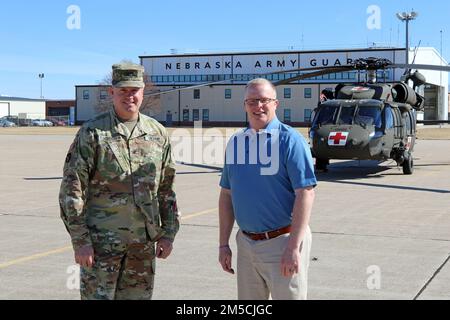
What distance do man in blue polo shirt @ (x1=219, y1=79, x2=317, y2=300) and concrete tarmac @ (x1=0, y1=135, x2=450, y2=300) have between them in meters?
1.85

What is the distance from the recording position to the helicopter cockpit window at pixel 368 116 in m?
15.8

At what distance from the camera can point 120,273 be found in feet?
12.4

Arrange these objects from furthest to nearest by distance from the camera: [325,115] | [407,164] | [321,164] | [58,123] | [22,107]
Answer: [22,107] < [58,123] < [321,164] < [407,164] < [325,115]

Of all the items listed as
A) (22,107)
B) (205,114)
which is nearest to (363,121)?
(205,114)

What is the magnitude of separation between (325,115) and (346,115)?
1.81ft

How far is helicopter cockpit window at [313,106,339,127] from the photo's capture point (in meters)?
16.1

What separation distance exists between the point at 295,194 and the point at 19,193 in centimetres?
1035

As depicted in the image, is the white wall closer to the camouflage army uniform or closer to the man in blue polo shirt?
the camouflage army uniform

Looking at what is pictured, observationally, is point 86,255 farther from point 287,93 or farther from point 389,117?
point 287,93

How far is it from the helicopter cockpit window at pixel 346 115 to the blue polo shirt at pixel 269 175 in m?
12.5

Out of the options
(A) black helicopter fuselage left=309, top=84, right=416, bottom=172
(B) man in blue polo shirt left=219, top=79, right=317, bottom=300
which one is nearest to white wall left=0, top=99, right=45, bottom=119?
(A) black helicopter fuselage left=309, top=84, right=416, bottom=172

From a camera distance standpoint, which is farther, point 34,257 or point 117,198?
point 34,257
